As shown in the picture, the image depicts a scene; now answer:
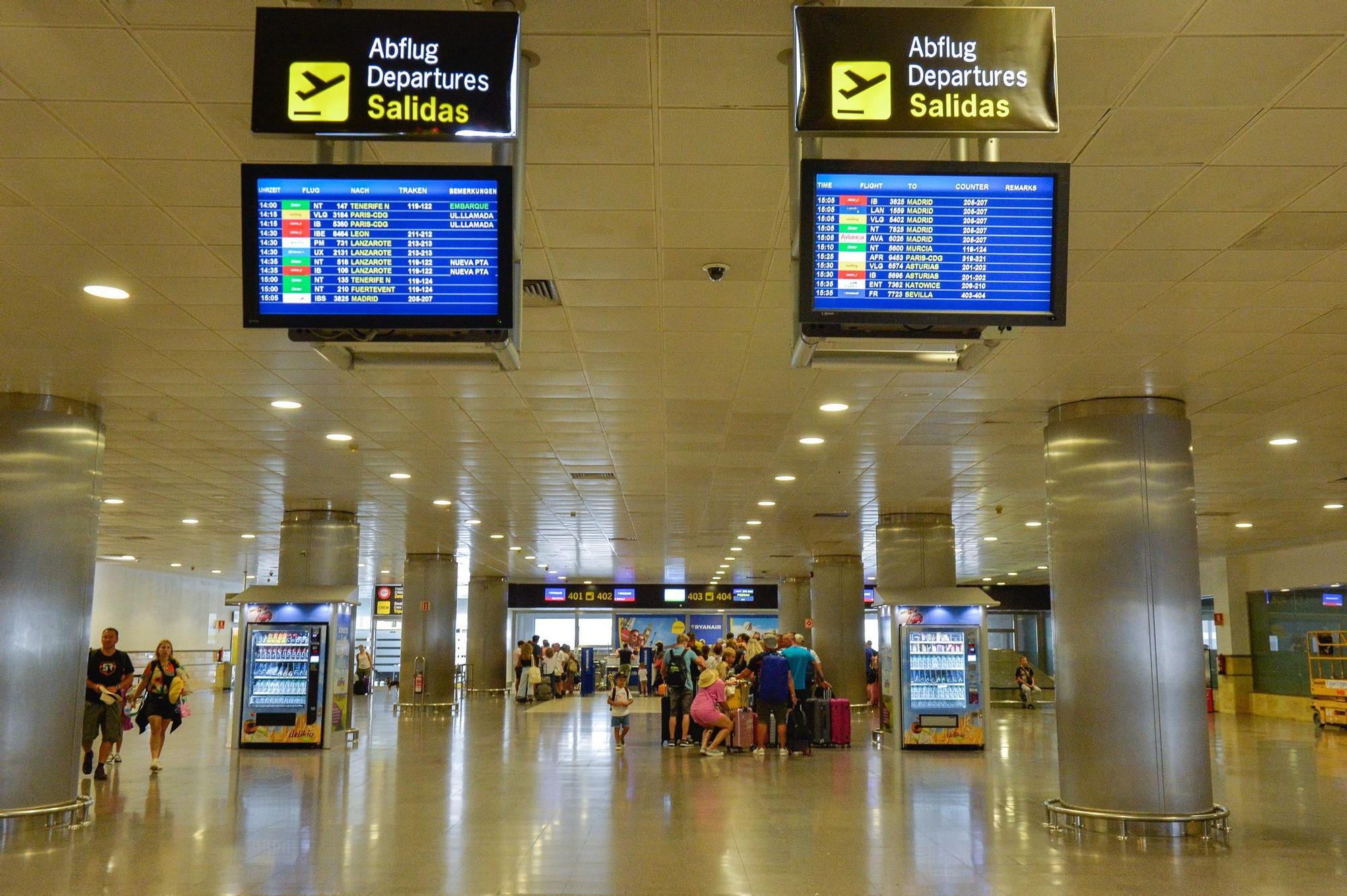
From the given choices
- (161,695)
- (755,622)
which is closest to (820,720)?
(161,695)

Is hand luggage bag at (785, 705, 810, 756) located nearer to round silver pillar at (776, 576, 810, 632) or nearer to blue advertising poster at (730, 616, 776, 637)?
round silver pillar at (776, 576, 810, 632)

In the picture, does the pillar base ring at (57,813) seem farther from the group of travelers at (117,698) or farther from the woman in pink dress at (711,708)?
the woman in pink dress at (711,708)

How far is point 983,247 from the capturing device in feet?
14.2

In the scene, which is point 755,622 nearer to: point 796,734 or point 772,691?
point 796,734

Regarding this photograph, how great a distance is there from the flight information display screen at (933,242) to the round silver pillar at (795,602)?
31703mm

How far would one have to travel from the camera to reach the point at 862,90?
11.7 feet

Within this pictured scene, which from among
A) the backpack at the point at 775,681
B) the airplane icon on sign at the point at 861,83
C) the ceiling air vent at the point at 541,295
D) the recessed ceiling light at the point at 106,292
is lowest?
the backpack at the point at 775,681

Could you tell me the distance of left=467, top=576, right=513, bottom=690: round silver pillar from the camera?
35.7m

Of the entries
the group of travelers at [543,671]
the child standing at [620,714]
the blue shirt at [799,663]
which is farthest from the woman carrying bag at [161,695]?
the group of travelers at [543,671]

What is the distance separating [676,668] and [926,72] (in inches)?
538

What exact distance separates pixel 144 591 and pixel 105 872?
3172cm

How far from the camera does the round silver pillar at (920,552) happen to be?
751 inches

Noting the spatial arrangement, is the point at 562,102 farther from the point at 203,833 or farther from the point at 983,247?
the point at 203,833

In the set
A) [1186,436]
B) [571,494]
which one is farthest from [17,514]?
[1186,436]
